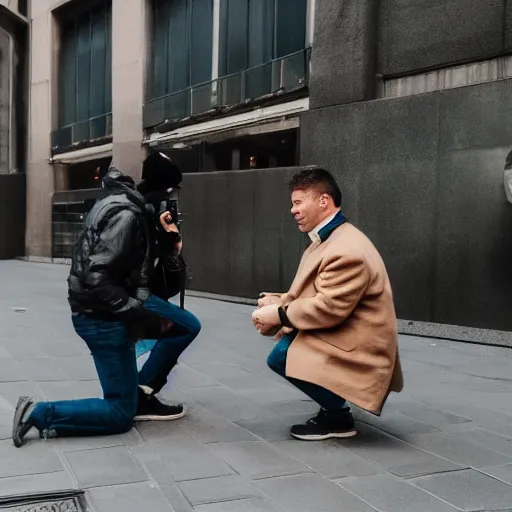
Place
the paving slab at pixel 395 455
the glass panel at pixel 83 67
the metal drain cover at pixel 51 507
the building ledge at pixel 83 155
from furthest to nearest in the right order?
the glass panel at pixel 83 67
the building ledge at pixel 83 155
the paving slab at pixel 395 455
the metal drain cover at pixel 51 507

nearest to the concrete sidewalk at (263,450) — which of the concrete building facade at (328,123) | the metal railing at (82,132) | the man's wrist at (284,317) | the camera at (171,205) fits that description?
the man's wrist at (284,317)

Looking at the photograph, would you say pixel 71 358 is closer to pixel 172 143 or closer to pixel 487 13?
pixel 487 13

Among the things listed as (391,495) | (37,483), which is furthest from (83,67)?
(391,495)

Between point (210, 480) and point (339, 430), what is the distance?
3.48ft

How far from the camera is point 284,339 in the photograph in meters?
4.27

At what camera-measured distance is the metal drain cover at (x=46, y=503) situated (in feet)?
10.3

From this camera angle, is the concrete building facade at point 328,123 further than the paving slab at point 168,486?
Yes

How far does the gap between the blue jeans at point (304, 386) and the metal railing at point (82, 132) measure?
50.2 feet

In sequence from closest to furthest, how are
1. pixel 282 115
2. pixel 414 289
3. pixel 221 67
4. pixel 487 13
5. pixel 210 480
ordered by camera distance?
pixel 210 480, pixel 487 13, pixel 414 289, pixel 282 115, pixel 221 67

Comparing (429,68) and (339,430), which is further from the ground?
(429,68)

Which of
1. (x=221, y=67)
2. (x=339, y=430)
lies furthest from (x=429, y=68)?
(x=339, y=430)

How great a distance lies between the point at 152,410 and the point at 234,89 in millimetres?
9976

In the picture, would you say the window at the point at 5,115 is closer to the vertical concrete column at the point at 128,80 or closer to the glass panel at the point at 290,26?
the vertical concrete column at the point at 128,80

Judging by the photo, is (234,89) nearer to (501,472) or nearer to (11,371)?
(11,371)
